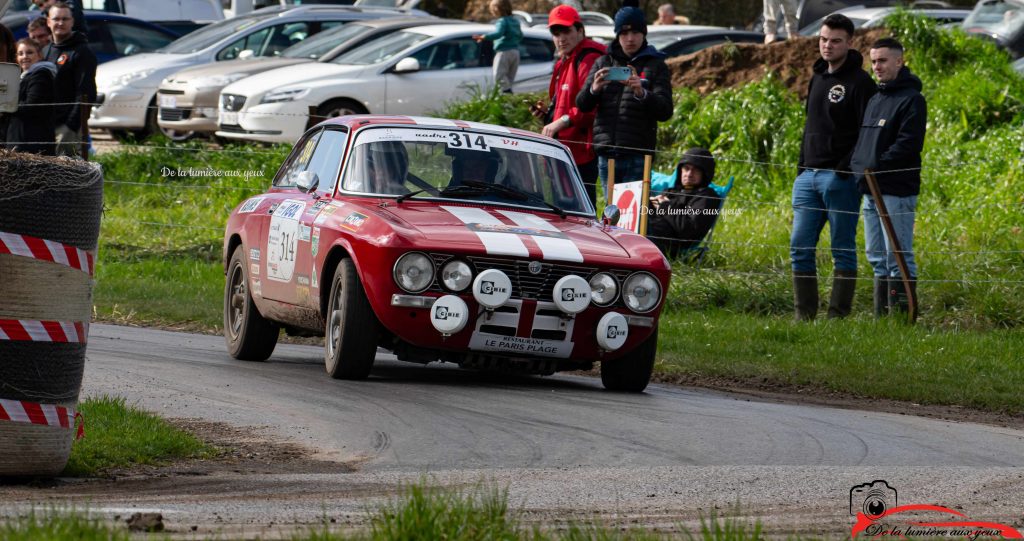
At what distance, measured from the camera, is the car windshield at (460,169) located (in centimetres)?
1071

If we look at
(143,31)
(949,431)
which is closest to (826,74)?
(949,431)

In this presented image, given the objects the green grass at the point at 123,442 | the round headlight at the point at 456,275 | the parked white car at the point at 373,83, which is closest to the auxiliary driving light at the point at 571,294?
the round headlight at the point at 456,275

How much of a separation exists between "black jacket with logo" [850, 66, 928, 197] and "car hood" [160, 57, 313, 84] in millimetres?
11756

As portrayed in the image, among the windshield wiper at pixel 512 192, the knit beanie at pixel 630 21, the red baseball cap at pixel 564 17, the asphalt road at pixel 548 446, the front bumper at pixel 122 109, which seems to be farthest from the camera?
the front bumper at pixel 122 109

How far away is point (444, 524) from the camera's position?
498 centimetres

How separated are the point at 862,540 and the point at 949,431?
4.00 metres

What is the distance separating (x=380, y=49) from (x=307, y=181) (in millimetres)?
12151

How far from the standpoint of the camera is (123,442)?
7473mm

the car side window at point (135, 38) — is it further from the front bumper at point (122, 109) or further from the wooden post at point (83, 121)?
the wooden post at point (83, 121)

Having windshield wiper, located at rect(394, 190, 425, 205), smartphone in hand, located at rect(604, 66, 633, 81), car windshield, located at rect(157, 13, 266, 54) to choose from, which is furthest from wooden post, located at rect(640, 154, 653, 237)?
car windshield, located at rect(157, 13, 266, 54)

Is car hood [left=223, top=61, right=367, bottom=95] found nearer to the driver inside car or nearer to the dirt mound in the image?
the dirt mound

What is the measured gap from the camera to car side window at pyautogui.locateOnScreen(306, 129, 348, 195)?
36.0 feet

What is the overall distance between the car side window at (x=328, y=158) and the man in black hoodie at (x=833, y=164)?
4130mm

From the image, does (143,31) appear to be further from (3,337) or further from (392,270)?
(3,337)
